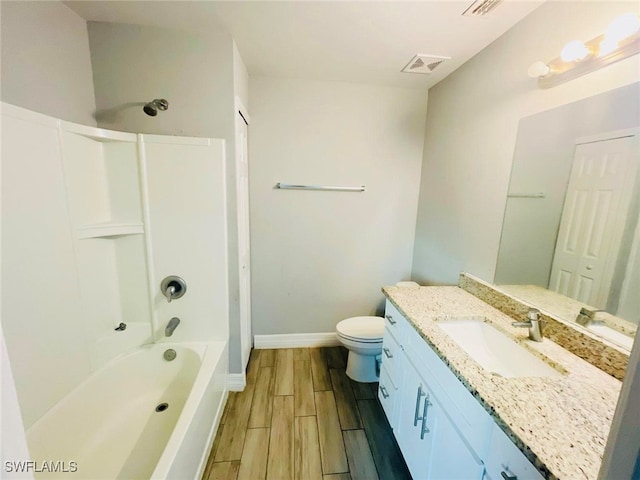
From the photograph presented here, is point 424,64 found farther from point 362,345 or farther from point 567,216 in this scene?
point 362,345

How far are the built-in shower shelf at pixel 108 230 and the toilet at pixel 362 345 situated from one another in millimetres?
1567

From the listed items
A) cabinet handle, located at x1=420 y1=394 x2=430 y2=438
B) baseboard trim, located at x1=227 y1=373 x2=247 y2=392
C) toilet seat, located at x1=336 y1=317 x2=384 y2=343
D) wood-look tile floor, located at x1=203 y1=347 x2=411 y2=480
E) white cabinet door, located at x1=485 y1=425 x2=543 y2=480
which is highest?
white cabinet door, located at x1=485 y1=425 x2=543 y2=480

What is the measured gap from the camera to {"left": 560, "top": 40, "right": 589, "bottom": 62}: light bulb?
102 cm

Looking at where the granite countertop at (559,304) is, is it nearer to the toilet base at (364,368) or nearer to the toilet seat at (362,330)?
the toilet seat at (362,330)

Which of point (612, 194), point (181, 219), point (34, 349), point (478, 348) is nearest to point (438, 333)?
point (478, 348)

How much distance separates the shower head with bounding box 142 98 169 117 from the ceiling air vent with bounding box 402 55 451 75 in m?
1.59

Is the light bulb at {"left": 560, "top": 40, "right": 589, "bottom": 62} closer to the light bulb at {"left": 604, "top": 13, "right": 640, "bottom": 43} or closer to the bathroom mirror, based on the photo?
the light bulb at {"left": 604, "top": 13, "right": 640, "bottom": 43}

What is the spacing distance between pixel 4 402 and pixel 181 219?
1.41 metres

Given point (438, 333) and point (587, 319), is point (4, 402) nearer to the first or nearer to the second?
point (438, 333)

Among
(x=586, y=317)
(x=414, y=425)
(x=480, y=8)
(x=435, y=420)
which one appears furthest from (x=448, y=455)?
(x=480, y=8)

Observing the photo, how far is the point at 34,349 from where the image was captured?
116 cm

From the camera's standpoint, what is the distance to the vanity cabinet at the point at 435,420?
0.77 m

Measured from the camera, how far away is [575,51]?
103 centimetres

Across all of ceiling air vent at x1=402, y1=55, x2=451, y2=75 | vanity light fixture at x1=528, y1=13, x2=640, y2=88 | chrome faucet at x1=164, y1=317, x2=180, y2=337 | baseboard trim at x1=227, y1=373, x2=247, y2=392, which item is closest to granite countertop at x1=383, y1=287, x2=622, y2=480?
vanity light fixture at x1=528, y1=13, x2=640, y2=88
